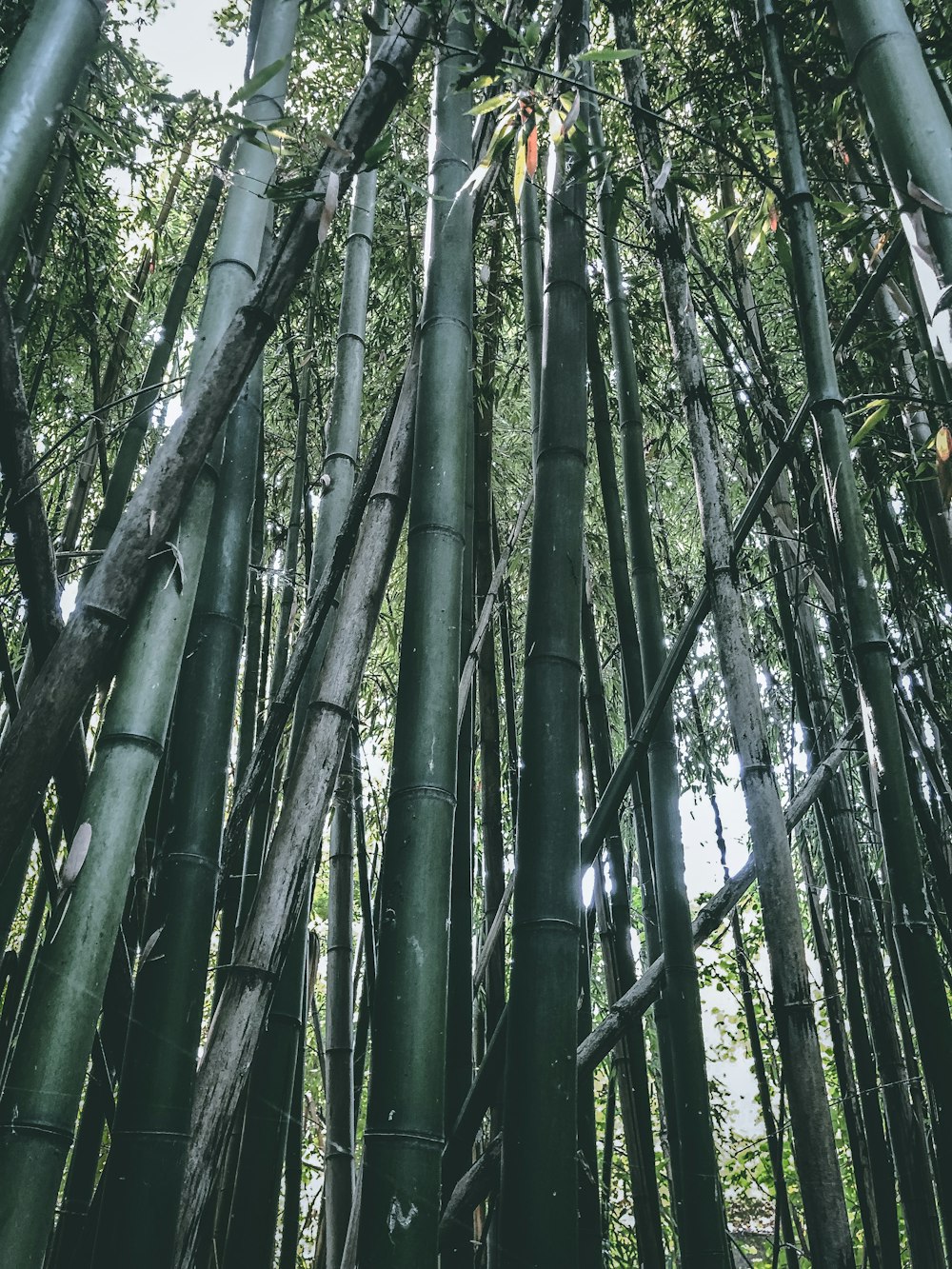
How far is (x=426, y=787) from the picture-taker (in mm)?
1321

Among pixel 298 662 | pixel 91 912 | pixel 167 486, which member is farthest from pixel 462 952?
pixel 167 486

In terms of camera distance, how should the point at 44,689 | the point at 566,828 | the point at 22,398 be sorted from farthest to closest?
1. the point at 566,828
2. the point at 22,398
3. the point at 44,689

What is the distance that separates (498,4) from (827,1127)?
2.58m

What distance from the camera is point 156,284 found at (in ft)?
14.1

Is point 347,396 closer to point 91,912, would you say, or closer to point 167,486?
point 167,486

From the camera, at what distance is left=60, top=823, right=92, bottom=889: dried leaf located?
1.03m

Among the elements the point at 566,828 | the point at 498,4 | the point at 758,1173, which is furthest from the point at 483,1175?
the point at 758,1173

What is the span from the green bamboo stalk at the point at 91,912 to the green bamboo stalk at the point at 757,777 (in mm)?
880

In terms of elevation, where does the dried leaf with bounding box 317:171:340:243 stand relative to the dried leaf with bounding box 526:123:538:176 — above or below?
below

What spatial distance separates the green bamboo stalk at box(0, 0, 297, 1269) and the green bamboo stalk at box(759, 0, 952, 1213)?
2.87ft

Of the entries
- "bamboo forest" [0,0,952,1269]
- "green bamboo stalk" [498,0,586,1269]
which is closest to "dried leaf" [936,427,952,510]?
"bamboo forest" [0,0,952,1269]

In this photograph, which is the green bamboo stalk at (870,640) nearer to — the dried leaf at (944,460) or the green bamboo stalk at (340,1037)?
the dried leaf at (944,460)

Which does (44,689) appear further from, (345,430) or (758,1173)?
(758,1173)

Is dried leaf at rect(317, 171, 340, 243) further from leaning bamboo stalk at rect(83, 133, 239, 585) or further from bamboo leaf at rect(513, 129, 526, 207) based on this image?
leaning bamboo stalk at rect(83, 133, 239, 585)
